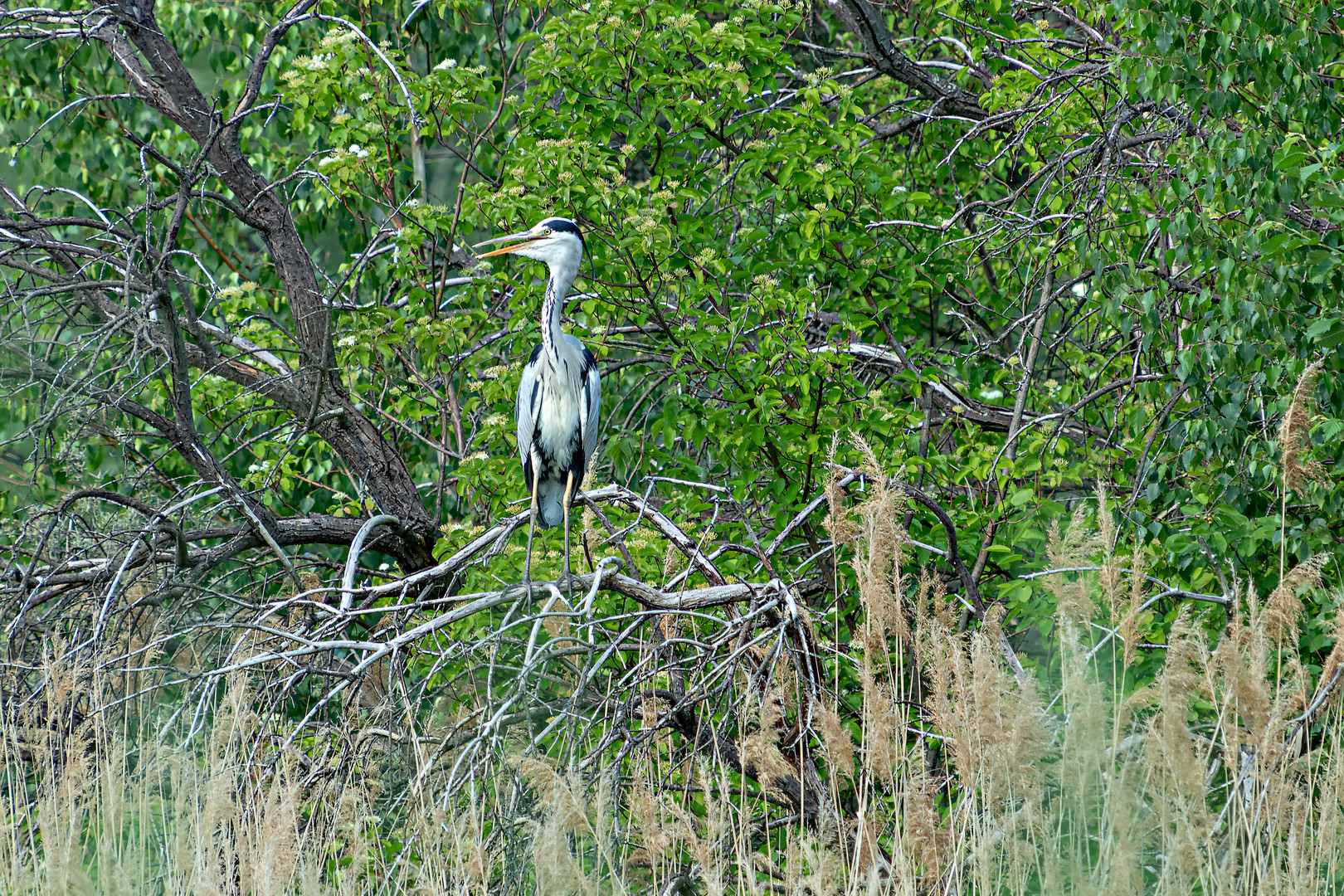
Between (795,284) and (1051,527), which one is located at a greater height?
(1051,527)

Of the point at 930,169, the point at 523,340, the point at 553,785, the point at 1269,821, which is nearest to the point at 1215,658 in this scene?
the point at 1269,821

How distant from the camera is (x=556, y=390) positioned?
388 centimetres

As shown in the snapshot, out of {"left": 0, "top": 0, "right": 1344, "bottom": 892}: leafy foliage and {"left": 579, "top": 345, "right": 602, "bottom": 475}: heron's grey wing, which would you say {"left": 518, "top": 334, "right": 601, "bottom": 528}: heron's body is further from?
{"left": 0, "top": 0, "right": 1344, "bottom": 892}: leafy foliage

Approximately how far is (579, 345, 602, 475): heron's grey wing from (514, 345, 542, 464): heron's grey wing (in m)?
0.15

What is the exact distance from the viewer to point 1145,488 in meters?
3.37

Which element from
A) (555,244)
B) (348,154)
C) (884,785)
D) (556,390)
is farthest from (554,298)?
Result: (884,785)

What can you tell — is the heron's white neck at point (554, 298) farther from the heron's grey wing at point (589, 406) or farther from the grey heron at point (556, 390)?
the heron's grey wing at point (589, 406)

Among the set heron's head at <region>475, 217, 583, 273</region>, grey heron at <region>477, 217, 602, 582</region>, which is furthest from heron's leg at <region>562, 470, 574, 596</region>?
heron's head at <region>475, 217, 583, 273</region>

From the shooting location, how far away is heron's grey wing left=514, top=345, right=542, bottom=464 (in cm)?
390

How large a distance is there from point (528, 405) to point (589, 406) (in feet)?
0.67

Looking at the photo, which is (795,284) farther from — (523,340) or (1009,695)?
(1009,695)

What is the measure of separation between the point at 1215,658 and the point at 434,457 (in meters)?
4.53

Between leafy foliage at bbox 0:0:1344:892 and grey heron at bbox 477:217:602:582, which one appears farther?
grey heron at bbox 477:217:602:582

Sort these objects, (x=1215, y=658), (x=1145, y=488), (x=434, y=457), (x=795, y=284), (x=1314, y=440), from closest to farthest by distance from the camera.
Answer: (x=1215, y=658)
(x=1314, y=440)
(x=1145, y=488)
(x=795, y=284)
(x=434, y=457)
